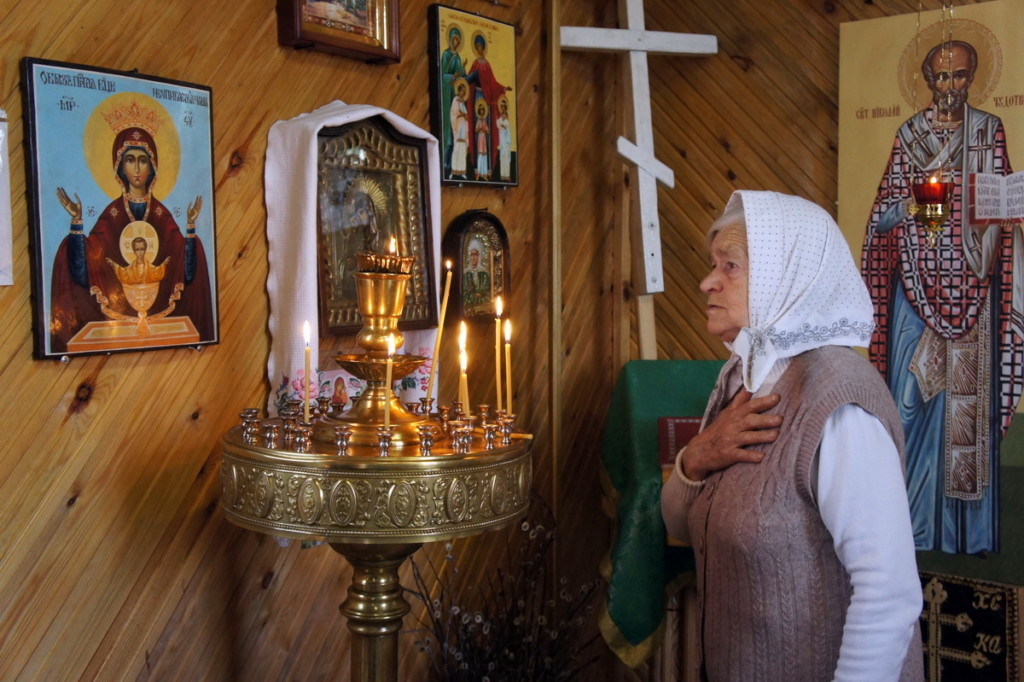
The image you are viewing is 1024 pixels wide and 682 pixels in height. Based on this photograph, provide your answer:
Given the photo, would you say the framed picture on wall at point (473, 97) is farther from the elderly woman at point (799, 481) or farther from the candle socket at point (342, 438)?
the candle socket at point (342, 438)

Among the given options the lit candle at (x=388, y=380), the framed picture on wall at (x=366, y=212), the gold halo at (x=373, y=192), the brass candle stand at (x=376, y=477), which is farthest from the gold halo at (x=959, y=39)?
the lit candle at (x=388, y=380)

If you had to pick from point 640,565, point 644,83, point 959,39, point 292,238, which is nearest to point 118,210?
point 292,238

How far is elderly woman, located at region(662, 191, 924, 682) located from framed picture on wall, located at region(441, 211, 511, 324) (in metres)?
0.99

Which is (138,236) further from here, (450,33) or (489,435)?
(450,33)

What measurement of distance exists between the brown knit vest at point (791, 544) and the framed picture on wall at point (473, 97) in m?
1.33

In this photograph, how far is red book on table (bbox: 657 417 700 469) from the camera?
9.36 feet

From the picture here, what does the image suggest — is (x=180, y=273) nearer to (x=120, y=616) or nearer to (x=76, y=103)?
(x=76, y=103)

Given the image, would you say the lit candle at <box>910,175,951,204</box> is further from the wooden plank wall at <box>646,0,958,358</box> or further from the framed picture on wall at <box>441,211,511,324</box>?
the framed picture on wall at <box>441,211,511,324</box>

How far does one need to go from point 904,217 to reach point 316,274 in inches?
71.2

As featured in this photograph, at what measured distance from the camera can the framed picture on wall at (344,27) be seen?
232 cm

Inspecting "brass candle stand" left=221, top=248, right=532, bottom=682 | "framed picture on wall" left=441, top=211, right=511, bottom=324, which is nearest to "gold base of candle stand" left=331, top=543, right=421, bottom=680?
"brass candle stand" left=221, top=248, right=532, bottom=682

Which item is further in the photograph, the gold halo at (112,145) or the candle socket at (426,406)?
the candle socket at (426,406)

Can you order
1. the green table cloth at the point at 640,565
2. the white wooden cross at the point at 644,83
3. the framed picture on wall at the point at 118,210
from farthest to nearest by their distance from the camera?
1. the white wooden cross at the point at 644,83
2. the green table cloth at the point at 640,565
3. the framed picture on wall at the point at 118,210

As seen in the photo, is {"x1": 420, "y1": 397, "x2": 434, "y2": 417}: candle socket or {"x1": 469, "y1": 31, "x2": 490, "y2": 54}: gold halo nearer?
{"x1": 420, "y1": 397, "x2": 434, "y2": 417}: candle socket
